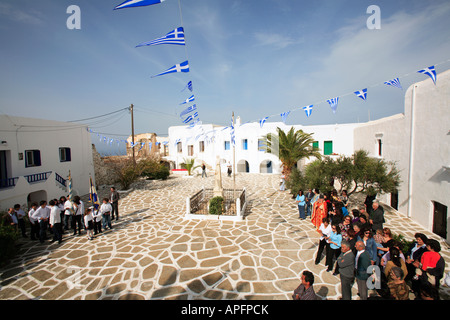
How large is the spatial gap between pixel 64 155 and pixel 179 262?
14.6 m

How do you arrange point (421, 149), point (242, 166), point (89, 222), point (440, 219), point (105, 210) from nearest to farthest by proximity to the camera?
point (89, 222), point (440, 219), point (105, 210), point (421, 149), point (242, 166)

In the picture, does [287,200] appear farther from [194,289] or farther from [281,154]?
[194,289]

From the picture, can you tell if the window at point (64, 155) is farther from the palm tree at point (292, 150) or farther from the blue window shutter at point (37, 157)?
the palm tree at point (292, 150)

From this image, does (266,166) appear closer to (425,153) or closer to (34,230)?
(425,153)

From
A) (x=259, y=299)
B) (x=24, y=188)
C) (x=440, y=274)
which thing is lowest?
(x=259, y=299)

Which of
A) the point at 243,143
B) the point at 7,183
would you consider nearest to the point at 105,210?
the point at 7,183

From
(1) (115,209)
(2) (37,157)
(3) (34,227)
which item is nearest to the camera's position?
Answer: (3) (34,227)

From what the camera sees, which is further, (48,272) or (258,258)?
(258,258)

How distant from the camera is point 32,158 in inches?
518

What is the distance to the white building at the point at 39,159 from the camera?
1120 cm

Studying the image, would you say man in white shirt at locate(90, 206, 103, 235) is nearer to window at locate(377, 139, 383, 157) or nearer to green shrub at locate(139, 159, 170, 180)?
green shrub at locate(139, 159, 170, 180)

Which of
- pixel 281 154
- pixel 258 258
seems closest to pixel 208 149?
pixel 281 154

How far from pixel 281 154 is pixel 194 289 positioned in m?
14.2

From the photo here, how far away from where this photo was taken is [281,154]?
17.8 meters
